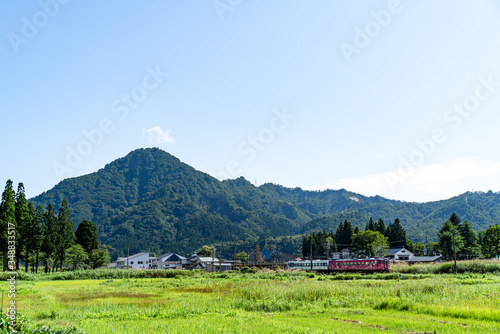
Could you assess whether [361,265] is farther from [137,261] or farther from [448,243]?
[137,261]

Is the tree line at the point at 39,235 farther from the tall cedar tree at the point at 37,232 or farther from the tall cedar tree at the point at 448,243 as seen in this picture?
the tall cedar tree at the point at 448,243

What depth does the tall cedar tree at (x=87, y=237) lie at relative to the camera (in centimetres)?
7125

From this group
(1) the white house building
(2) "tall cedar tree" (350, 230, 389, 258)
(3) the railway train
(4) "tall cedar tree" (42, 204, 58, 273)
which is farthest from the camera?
(1) the white house building

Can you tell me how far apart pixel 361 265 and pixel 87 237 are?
5116 centimetres

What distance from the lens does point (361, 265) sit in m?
51.9

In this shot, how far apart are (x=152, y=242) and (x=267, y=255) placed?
60.4m

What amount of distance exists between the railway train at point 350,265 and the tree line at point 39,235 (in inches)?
1491

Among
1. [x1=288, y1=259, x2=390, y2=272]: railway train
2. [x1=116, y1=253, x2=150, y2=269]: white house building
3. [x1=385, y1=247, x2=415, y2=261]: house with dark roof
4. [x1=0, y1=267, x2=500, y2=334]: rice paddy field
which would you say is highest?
[x1=0, y1=267, x2=500, y2=334]: rice paddy field

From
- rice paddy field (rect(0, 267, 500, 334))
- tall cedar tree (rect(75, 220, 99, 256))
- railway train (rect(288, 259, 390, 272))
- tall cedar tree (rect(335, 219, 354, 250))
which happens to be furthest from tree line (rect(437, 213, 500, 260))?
tall cedar tree (rect(75, 220, 99, 256))

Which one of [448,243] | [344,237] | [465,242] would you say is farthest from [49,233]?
[465,242]

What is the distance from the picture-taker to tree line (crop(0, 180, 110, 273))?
42031 mm

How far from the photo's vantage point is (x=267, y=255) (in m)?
149

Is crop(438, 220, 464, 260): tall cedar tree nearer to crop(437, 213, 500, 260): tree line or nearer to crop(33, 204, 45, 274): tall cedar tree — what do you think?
crop(437, 213, 500, 260): tree line

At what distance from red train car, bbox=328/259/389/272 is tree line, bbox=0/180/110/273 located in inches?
1612
